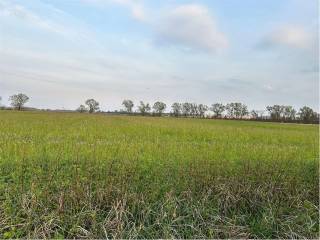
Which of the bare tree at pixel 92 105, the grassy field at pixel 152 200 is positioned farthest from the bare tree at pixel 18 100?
the grassy field at pixel 152 200

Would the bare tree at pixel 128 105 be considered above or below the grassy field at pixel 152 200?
above

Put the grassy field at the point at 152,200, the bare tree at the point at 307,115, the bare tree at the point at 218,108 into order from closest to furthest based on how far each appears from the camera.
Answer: the grassy field at the point at 152,200, the bare tree at the point at 307,115, the bare tree at the point at 218,108

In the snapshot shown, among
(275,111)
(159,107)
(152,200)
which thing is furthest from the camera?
(159,107)

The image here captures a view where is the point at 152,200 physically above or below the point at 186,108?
below

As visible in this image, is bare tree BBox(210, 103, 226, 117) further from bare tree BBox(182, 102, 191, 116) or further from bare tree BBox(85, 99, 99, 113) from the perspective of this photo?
bare tree BBox(85, 99, 99, 113)

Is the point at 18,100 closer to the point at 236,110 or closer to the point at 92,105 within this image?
the point at 92,105

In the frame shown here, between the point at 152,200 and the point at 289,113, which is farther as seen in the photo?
the point at 289,113

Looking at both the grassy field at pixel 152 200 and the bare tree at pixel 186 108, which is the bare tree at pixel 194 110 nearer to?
the bare tree at pixel 186 108

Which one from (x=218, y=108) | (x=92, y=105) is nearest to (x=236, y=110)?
(x=218, y=108)

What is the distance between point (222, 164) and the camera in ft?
28.5

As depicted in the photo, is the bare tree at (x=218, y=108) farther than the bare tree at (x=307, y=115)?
Yes

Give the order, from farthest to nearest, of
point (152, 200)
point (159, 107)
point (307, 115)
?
point (159, 107) → point (307, 115) → point (152, 200)

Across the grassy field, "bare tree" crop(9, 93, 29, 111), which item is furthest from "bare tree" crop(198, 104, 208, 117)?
the grassy field

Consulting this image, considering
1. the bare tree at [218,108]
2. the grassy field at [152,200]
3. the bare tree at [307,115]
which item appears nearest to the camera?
the grassy field at [152,200]
